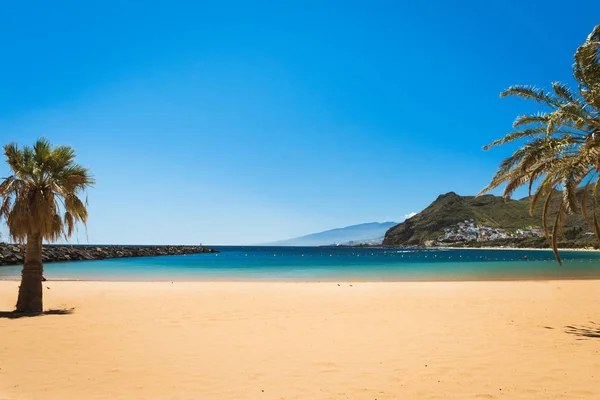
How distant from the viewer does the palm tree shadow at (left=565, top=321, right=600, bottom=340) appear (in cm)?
993

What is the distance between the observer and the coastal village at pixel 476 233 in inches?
6488

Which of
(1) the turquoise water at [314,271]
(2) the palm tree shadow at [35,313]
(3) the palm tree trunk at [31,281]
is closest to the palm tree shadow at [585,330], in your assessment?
(2) the palm tree shadow at [35,313]

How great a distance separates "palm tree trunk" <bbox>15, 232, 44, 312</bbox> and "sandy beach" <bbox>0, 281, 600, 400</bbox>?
136cm

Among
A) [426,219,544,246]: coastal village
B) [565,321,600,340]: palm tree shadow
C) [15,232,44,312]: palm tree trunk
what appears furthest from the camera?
[426,219,544,246]: coastal village

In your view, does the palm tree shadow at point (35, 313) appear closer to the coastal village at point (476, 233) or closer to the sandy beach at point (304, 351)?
the sandy beach at point (304, 351)

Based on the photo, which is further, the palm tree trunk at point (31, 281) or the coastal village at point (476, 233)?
the coastal village at point (476, 233)

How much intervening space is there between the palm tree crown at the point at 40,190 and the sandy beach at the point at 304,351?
2.96 meters

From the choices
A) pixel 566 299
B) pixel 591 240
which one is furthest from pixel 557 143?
pixel 591 240

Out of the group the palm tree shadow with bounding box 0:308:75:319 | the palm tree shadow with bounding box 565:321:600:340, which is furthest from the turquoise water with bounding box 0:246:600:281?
the palm tree shadow with bounding box 565:321:600:340

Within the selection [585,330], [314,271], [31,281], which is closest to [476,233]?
[314,271]

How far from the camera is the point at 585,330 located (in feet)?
34.8

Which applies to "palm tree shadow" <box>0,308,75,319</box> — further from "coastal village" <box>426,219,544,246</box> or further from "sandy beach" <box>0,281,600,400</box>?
"coastal village" <box>426,219,544,246</box>

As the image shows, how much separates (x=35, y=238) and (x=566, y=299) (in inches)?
848

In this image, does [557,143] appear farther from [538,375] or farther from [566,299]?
[566,299]
